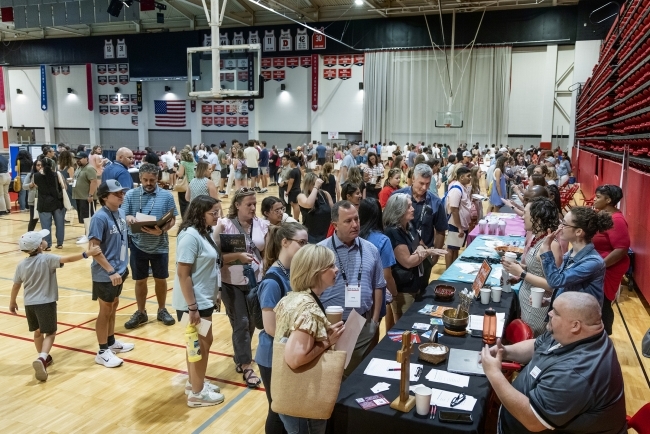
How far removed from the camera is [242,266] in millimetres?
4062

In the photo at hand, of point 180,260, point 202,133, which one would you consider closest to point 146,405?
point 180,260

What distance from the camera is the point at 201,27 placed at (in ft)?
90.1

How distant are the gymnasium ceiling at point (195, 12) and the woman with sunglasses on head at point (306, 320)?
15623 millimetres

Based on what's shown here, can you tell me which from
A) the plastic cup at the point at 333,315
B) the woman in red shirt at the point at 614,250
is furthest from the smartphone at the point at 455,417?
the woman in red shirt at the point at 614,250

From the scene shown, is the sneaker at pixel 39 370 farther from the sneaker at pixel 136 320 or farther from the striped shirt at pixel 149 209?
the striped shirt at pixel 149 209

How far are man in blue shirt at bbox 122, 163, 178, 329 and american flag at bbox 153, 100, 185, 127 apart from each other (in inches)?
982

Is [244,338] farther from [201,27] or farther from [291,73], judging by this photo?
[201,27]

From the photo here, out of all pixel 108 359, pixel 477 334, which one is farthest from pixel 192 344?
pixel 477 334

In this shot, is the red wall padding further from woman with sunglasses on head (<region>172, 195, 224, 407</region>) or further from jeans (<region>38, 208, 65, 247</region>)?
jeans (<region>38, 208, 65, 247</region>)

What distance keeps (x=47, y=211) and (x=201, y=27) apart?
21.4 m

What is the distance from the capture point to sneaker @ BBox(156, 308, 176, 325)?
5586mm

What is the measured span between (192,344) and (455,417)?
200 cm

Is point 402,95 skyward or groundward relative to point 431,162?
skyward

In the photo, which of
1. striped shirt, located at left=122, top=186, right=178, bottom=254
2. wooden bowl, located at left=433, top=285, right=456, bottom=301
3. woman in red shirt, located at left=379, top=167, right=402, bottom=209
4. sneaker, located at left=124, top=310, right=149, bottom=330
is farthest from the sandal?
woman in red shirt, located at left=379, top=167, right=402, bottom=209
